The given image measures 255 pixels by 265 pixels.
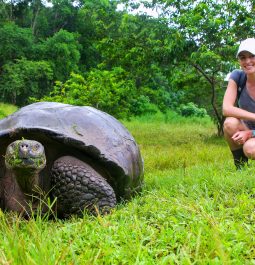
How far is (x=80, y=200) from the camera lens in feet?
8.42

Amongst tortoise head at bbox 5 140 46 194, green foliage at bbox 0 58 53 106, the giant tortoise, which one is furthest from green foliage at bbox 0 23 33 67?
tortoise head at bbox 5 140 46 194

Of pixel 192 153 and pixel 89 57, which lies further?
pixel 89 57

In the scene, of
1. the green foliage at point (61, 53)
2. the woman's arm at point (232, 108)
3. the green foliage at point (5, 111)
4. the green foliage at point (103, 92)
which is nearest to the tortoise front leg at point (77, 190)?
the woman's arm at point (232, 108)

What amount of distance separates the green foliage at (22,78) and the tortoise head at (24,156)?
20.4m

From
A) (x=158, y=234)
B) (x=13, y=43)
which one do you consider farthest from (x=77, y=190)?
(x=13, y=43)

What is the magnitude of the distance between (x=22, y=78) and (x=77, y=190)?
2077 cm

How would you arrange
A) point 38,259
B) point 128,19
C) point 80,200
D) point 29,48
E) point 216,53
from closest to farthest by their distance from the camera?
point 38,259, point 80,200, point 216,53, point 128,19, point 29,48

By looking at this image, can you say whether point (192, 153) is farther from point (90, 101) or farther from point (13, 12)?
point (13, 12)

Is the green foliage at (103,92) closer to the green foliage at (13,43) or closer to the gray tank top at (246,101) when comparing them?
the gray tank top at (246,101)

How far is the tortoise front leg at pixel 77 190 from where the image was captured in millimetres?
2566

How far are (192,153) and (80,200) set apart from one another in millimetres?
3108

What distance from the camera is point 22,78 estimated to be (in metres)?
22.6

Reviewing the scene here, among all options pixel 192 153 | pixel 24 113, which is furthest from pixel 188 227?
pixel 192 153

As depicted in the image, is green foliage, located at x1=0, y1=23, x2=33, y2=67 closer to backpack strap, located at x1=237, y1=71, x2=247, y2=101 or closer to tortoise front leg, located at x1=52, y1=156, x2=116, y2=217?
backpack strap, located at x1=237, y1=71, x2=247, y2=101
